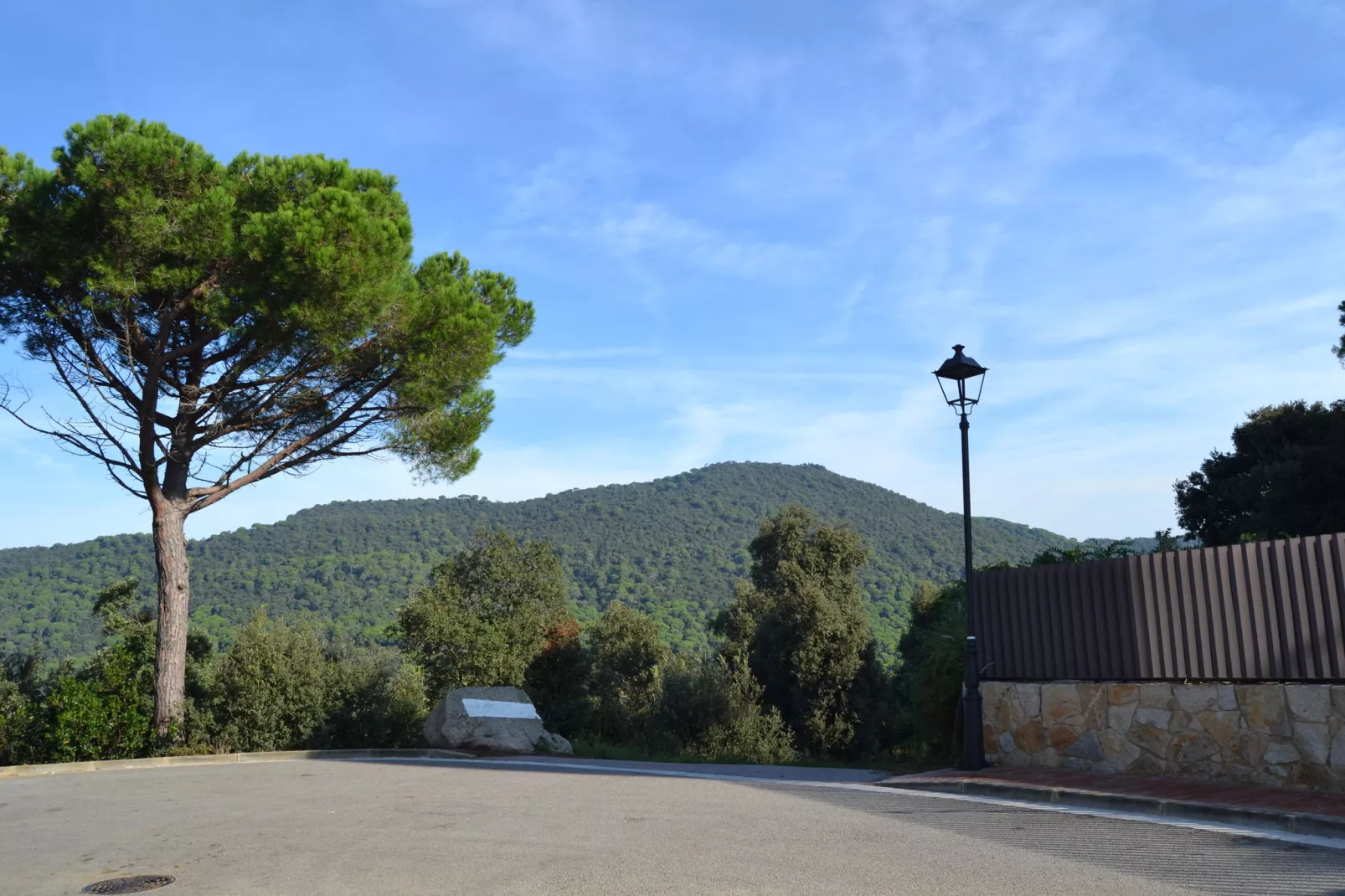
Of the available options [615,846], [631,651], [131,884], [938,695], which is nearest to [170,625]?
[131,884]

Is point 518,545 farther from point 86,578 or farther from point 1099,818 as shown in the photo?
point 86,578

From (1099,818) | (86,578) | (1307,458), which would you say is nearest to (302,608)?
(86,578)

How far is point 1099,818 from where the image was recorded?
8.26 m

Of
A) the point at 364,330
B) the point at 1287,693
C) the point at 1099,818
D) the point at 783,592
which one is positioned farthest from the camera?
the point at 783,592

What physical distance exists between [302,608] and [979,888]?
6482 cm

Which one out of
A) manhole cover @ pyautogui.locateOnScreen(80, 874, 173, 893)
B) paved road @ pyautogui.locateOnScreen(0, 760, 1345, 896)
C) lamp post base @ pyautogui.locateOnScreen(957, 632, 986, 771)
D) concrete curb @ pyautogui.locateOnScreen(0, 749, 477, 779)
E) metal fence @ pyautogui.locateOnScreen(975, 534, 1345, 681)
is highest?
metal fence @ pyautogui.locateOnScreen(975, 534, 1345, 681)

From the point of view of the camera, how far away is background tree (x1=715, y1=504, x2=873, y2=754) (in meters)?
32.8

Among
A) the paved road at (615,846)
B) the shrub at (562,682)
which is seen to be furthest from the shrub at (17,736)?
the shrub at (562,682)

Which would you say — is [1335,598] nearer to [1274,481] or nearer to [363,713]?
[363,713]

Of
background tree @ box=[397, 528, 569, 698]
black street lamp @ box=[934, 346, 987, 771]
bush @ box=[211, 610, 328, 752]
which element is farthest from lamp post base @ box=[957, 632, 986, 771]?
background tree @ box=[397, 528, 569, 698]

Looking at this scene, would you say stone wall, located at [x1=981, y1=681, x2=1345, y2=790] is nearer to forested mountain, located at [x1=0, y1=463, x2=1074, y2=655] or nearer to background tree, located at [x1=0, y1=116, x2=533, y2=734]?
background tree, located at [x1=0, y1=116, x2=533, y2=734]

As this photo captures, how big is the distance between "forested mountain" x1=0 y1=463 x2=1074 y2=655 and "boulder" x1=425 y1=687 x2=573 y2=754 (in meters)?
26.4

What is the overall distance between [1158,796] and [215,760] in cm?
1357

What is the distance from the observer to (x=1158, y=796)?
29.1ft
